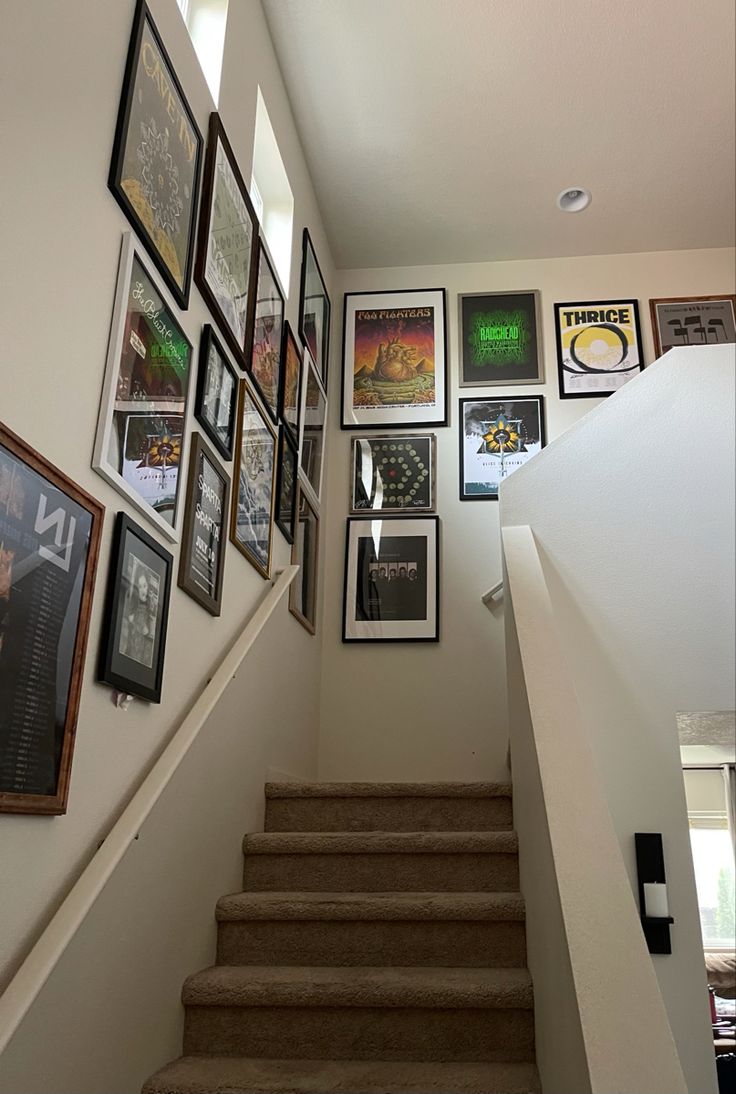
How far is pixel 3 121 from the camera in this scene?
1.71m

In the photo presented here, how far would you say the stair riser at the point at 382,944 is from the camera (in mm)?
2684

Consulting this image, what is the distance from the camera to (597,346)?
17.9 feet

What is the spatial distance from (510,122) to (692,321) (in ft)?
5.45

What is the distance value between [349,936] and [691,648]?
6.37ft

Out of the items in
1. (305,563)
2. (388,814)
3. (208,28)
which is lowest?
(388,814)

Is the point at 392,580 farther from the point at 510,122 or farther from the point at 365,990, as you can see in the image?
the point at 365,990

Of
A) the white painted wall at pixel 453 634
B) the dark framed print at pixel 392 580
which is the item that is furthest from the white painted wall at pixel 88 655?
the dark framed print at pixel 392 580

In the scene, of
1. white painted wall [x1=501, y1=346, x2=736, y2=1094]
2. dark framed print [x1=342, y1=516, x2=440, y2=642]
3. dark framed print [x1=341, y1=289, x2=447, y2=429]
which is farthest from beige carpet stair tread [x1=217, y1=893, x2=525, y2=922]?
dark framed print [x1=341, y1=289, x2=447, y2=429]

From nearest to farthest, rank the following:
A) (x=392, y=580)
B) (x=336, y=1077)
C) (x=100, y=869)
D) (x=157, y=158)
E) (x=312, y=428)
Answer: (x=100, y=869)
(x=336, y=1077)
(x=157, y=158)
(x=312, y=428)
(x=392, y=580)

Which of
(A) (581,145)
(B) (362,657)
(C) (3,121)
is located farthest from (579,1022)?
(A) (581,145)

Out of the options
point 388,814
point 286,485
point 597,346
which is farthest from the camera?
point 597,346

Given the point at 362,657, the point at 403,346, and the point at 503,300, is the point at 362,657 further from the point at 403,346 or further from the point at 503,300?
the point at 503,300

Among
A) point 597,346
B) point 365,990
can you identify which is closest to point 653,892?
point 365,990

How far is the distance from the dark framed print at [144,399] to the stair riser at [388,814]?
4.61ft
